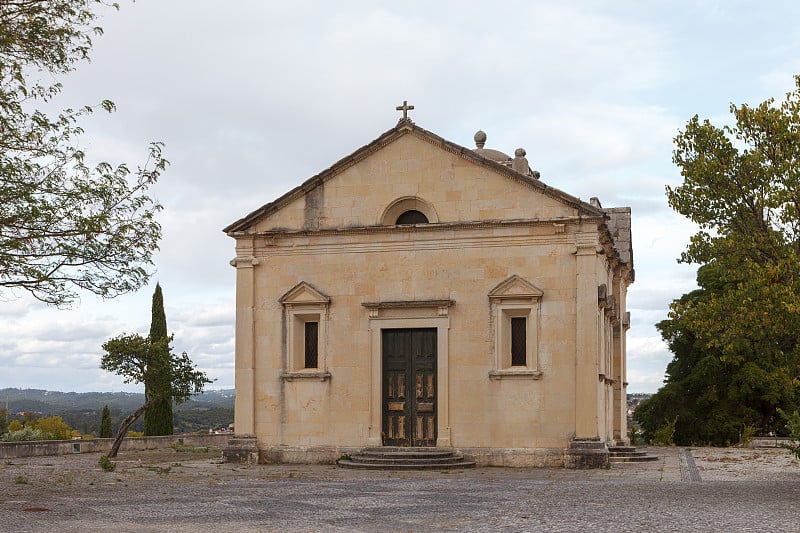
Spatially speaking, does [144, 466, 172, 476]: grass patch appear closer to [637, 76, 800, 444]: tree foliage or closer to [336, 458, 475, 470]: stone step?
[336, 458, 475, 470]: stone step

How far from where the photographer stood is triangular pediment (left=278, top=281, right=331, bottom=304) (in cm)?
2402

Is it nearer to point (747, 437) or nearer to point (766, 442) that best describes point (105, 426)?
point (747, 437)

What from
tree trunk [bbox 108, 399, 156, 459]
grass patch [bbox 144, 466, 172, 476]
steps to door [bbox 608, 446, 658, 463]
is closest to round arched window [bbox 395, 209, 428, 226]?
steps to door [bbox 608, 446, 658, 463]

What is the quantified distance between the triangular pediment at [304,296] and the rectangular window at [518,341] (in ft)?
15.0

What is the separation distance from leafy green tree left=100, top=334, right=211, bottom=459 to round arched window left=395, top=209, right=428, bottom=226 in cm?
768

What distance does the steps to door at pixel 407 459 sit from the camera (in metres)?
21.8

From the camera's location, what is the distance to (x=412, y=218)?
24.2 m

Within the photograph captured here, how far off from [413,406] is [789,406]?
21889 millimetres

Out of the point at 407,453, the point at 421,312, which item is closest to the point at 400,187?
the point at 421,312

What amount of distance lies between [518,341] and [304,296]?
5354 millimetres

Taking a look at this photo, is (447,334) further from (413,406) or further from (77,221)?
(77,221)

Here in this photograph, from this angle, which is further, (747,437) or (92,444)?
(747,437)

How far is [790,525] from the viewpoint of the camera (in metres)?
11.6

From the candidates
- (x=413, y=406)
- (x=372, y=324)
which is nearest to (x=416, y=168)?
(x=372, y=324)
